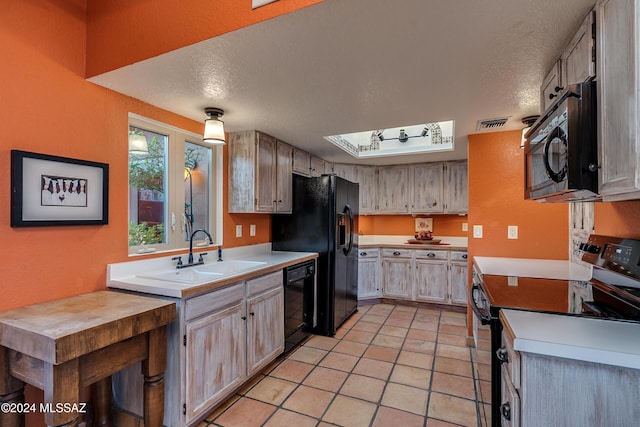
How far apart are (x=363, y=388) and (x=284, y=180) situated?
83.7 inches

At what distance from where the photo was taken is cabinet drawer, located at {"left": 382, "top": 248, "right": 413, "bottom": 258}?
433cm

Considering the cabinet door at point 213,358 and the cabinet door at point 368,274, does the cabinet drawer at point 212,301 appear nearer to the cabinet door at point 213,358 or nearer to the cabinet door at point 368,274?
the cabinet door at point 213,358

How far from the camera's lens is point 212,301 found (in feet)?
6.42

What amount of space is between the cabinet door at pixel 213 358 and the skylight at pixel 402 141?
2.41 m

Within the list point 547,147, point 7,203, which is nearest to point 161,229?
point 7,203

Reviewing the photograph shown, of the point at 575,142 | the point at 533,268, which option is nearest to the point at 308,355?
Result: the point at 533,268

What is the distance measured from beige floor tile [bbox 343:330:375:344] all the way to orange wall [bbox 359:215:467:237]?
1.97 metres

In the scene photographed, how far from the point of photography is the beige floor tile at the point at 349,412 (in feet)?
6.28

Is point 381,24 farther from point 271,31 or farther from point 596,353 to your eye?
point 596,353

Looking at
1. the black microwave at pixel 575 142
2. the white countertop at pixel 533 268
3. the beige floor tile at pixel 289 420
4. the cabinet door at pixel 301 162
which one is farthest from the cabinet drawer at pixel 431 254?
the black microwave at pixel 575 142

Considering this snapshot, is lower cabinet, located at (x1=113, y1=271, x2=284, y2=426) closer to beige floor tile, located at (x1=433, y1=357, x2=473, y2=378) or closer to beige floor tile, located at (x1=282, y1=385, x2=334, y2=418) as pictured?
beige floor tile, located at (x1=282, y1=385, x2=334, y2=418)

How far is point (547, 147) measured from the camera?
1358mm

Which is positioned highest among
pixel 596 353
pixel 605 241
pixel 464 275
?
pixel 605 241

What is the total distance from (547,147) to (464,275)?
10.1ft
